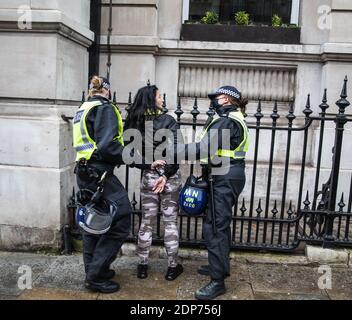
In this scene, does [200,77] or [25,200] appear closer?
[25,200]

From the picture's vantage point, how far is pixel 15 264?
4.58 m

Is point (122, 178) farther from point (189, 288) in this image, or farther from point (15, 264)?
point (189, 288)

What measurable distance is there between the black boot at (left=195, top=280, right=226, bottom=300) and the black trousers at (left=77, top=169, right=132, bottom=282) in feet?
Answer: 2.86

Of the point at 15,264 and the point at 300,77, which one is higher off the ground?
the point at 300,77

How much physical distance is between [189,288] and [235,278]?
0.55 m

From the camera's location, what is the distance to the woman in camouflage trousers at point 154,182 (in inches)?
160

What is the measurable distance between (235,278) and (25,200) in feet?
8.19

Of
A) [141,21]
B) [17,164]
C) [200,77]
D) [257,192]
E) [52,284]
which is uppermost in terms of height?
[141,21]

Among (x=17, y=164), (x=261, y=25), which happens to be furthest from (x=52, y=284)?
(x=261, y=25)

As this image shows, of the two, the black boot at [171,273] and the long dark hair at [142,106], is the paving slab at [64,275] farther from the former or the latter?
the long dark hair at [142,106]

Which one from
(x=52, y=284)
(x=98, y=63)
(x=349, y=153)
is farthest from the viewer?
(x=98, y=63)

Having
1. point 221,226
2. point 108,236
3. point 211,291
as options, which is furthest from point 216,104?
point 211,291

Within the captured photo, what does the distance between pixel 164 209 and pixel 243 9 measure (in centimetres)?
436

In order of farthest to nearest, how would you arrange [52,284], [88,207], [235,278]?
1. [235,278]
2. [52,284]
3. [88,207]
